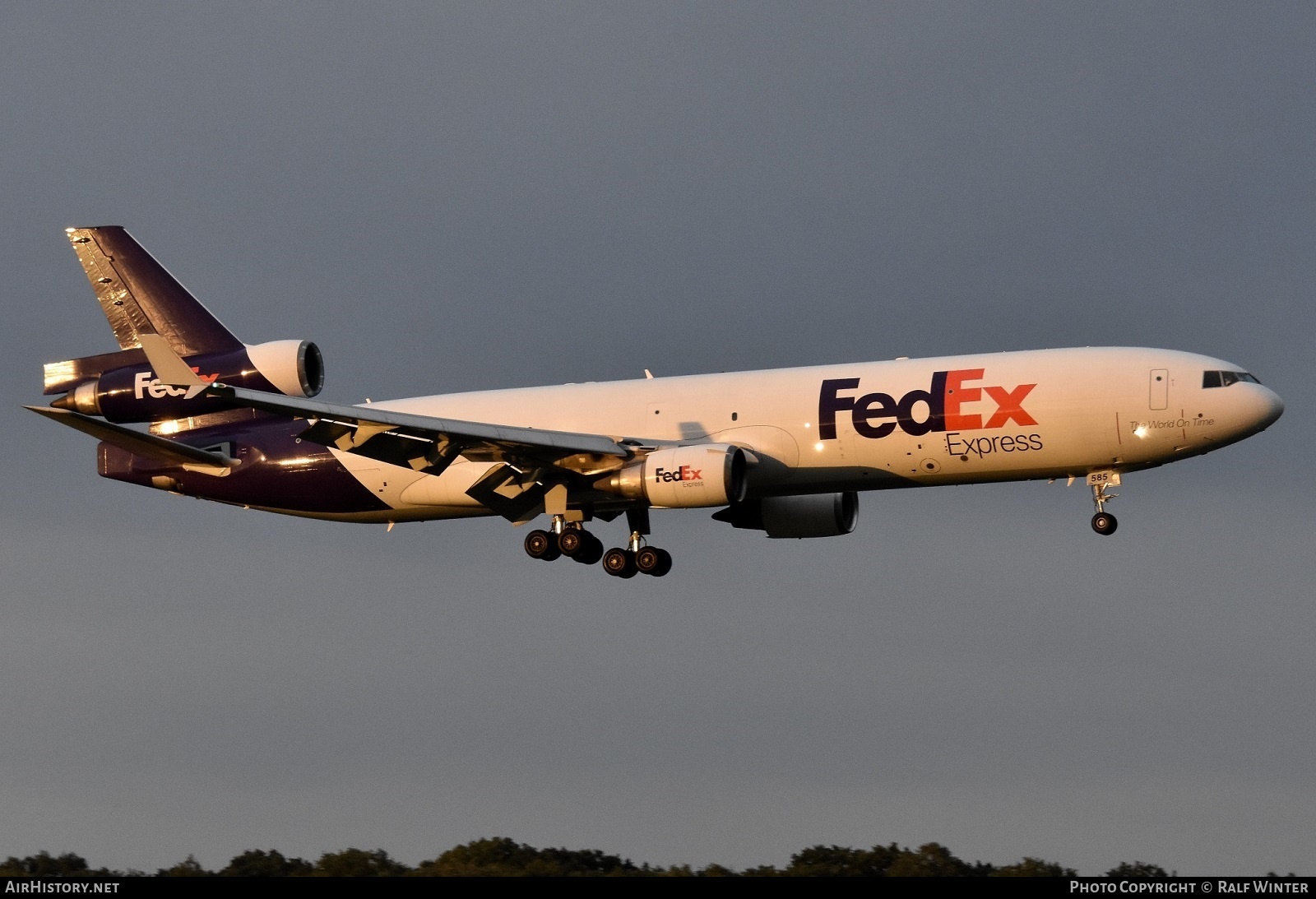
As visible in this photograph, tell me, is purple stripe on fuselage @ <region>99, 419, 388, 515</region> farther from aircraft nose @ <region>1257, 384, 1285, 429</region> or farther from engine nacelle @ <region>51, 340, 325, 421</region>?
aircraft nose @ <region>1257, 384, 1285, 429</region>

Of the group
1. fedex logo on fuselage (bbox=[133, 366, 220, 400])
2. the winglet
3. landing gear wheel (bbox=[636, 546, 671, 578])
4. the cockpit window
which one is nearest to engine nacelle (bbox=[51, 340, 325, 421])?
fedex logo on fuselage (bbox=[133, 366, 220, 400])

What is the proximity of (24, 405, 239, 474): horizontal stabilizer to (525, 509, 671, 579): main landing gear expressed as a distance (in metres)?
9.84

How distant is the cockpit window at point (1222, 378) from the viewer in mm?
47656

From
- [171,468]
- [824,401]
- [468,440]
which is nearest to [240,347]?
[171,468]

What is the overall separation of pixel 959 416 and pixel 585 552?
11.2 metres

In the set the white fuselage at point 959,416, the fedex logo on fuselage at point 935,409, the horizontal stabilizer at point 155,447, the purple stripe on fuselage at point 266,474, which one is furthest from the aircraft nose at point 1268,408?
the horizontal stabilizer at point 155,447

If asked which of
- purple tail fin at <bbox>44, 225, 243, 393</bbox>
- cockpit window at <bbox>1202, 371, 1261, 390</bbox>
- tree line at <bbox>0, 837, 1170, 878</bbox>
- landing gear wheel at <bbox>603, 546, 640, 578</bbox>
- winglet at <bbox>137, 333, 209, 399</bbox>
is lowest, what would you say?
tree line at <bbox>0, 837, 1170, 878</bbox>

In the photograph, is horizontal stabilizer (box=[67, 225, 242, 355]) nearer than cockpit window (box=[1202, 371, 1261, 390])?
No

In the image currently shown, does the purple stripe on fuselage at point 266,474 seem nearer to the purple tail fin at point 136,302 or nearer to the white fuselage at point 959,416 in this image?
the purple tail fin at point 136,302

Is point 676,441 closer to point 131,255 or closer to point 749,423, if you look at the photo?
point 749,423

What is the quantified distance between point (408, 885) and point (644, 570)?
20610mm

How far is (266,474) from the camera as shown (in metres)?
55.4

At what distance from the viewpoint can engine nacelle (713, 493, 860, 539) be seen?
5581 cm

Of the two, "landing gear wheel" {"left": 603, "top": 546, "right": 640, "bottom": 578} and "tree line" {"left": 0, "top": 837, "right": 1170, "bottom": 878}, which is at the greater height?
"landing gear wheel" {"left": 603, "top": 546, "right": 640, "bottom": 578}
